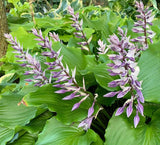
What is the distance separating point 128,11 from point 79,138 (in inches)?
190

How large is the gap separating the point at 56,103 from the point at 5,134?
0.36 m

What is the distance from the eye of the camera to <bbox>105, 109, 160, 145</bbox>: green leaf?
802mm

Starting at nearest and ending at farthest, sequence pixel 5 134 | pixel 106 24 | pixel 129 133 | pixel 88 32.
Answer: pixel 129 133 < pixel 5 134 < pixel 106 24 < pixel 88 32

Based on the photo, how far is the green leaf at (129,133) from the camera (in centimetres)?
80

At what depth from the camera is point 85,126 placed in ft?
3.04

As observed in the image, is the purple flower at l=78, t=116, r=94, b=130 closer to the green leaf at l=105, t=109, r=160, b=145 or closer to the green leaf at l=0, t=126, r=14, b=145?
the green leaf at l=105, t=109, r=160, b=145

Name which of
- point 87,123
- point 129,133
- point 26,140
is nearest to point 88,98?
point 87,123

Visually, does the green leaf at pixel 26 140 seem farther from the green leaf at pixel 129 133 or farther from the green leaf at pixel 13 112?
the green leaf at pixel 129 133

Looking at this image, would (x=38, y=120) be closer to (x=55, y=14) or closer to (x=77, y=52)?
(x=77, y=52)

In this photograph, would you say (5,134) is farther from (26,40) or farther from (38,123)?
(26,40)

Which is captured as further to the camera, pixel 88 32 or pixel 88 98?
pixel 88 32

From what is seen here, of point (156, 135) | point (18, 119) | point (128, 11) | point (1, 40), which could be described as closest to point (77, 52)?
point (18, 119)

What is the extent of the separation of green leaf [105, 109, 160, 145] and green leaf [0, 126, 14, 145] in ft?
1.62

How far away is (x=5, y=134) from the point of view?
1.08 m
